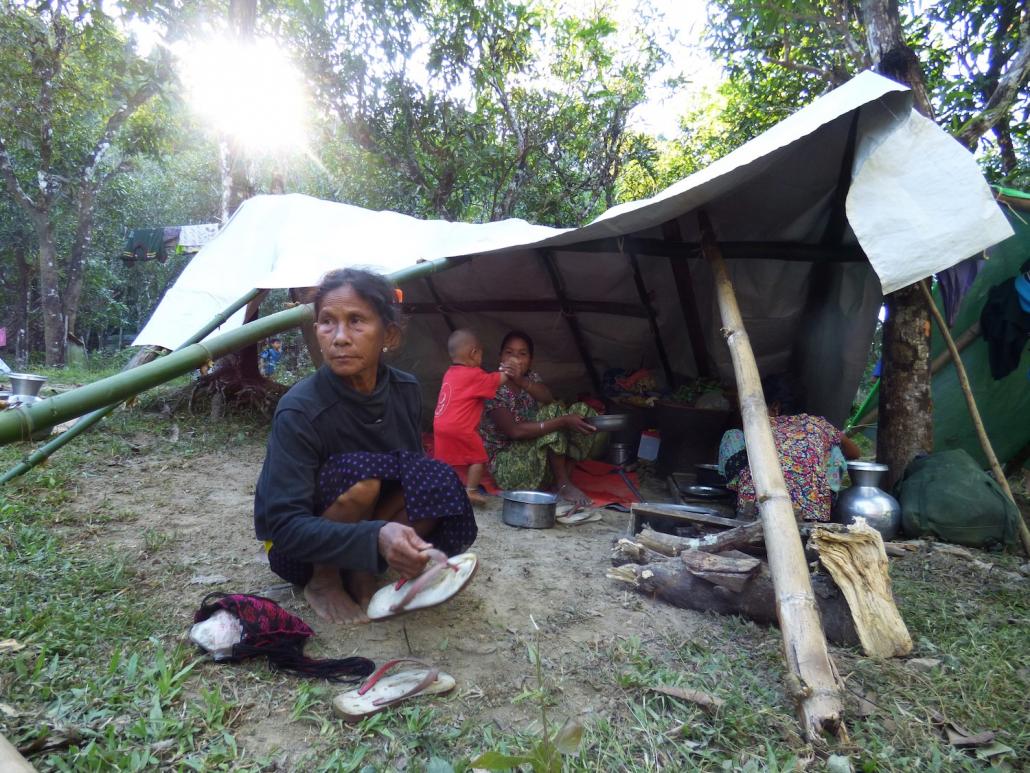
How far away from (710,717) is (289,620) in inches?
49.2

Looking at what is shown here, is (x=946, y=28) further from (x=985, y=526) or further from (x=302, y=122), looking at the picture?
(x=302, y=122)

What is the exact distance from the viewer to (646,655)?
6.40ft

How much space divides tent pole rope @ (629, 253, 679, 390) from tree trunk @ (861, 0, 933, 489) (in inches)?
62.3

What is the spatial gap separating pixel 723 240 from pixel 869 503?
70.6 inches

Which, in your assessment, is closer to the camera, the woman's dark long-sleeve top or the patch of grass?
the patch of grass

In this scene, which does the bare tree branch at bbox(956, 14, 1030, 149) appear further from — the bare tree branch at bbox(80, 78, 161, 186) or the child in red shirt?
the bare tree branch at bbox(80, 78, 161, 186)

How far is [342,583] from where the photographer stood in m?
2.22

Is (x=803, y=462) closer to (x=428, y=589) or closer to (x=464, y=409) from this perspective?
(x=464, y=409)

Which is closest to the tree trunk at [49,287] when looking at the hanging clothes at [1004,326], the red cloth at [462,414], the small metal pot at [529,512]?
the red cloth at [462,414]

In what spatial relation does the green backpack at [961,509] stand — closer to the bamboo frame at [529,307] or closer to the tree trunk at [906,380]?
the tree trunk at [906,380]

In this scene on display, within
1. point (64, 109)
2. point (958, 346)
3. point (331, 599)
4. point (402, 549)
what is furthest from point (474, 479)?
point (64, 109)

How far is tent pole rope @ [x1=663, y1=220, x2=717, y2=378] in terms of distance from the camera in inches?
156

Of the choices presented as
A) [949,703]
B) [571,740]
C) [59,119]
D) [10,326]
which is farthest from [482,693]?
[10,326]

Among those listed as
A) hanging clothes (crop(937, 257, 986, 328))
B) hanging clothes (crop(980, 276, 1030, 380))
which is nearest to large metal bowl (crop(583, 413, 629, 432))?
hanging clothes (crop(937, 257, 986, 328))
